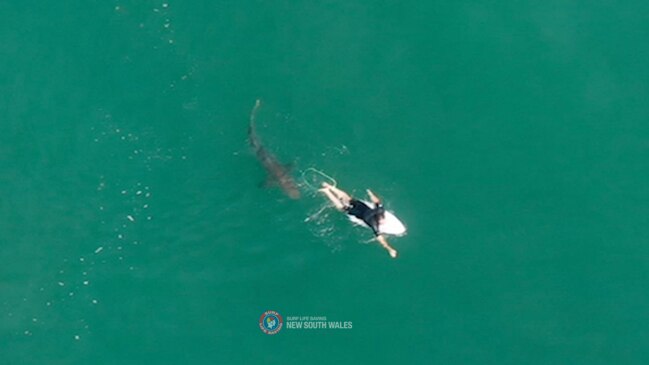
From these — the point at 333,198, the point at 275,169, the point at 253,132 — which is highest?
the point at 253,132

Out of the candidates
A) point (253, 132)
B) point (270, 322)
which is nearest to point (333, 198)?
point (253, 132)

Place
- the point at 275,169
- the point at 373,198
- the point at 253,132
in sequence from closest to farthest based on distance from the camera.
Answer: the point at 373,198 < the point at 275,169 < the point at 253,132

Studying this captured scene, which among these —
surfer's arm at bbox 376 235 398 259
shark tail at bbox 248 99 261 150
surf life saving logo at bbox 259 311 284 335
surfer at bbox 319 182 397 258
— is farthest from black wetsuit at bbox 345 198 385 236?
surf life saving logo at bbox 259 311 284 335

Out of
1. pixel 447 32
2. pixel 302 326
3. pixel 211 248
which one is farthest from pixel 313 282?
pixel 447 32

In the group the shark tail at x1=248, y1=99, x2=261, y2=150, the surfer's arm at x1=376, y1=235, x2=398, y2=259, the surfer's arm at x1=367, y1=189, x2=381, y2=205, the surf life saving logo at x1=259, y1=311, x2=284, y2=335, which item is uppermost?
the shark tail at x1=248, y1=99, x2=261, y2=150

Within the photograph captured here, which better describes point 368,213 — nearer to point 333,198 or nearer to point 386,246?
point 386,246

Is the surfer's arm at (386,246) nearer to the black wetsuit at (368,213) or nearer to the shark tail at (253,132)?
the black wetsuit at (368,213)

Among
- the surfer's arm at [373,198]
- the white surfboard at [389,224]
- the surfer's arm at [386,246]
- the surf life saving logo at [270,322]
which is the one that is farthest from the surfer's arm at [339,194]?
the surf life saving logo at [270,322]

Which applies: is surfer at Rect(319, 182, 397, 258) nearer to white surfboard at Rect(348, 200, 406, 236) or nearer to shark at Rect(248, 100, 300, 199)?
white surfboard at Rect(348, 200, 406, 236)
